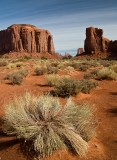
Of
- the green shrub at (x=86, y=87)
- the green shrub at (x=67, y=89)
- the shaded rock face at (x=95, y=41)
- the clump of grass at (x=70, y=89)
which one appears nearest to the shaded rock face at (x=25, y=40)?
the shaded rock face at (x=95, y=41)

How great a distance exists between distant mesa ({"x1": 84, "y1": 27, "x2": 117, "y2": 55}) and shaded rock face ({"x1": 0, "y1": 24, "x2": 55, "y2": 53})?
29.0m

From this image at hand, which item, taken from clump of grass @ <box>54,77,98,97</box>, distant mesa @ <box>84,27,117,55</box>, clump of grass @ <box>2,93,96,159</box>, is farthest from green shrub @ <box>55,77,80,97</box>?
distant mesa @ <box>84,27,117,55</box>

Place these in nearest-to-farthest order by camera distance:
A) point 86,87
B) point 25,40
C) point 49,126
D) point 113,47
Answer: point 49,126, point 86,87, point 113,47, point 25,40

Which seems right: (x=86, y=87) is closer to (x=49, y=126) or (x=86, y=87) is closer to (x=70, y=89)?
(x=70, y=89)

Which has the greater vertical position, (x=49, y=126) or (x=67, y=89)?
(x=67, y=89)

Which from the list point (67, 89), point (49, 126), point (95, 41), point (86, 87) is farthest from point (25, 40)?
point (49, 126)

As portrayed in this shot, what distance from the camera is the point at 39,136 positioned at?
195 inches

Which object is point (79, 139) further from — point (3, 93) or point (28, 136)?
point (3, 93)

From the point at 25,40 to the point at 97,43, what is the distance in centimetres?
3988

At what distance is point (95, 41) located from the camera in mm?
95438

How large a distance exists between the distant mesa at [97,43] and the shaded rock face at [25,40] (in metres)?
29.0

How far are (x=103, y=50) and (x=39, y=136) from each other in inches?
3490

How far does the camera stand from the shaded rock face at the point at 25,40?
4552 inches

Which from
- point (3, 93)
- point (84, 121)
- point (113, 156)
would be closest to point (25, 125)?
point (84, 121)
